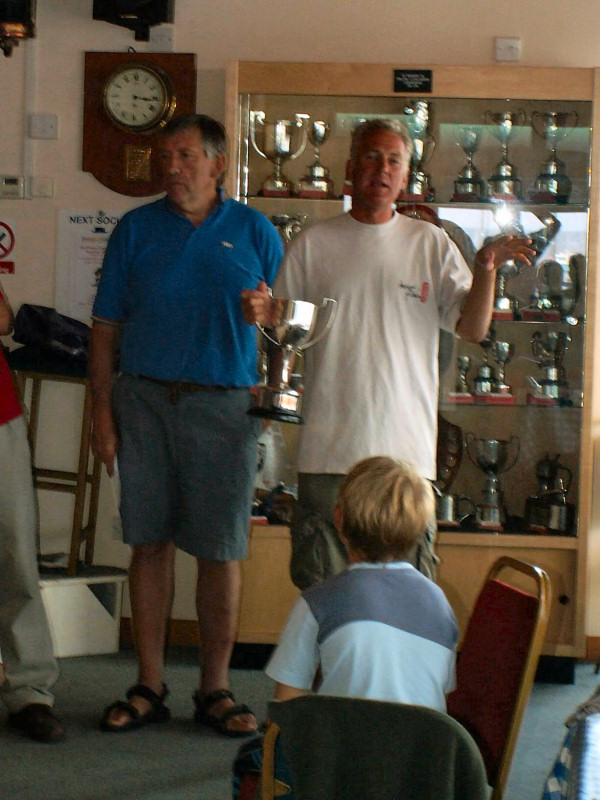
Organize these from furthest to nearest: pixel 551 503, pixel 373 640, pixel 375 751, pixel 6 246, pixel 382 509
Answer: pixel 6 246 < pixel 551 503 < pixel 382 509 < pixel 373 640 < pixel 375 751

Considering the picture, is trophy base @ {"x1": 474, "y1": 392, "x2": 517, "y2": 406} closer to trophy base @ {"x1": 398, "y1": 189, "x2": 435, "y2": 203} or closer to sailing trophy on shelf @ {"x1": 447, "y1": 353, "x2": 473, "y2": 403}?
sailing trophy on shelf @ {"x1": 447, "y1": 353, "x2": 473, "y2": 403}

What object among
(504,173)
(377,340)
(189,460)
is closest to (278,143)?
(504,173)

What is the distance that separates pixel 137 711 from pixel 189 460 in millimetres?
701

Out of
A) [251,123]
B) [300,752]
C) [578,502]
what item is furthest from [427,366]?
[251,123]

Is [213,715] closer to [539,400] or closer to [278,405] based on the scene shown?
[278,405]

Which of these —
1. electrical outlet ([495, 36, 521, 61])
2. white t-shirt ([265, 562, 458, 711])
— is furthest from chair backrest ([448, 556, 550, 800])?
electrical outlet ([495, 36, 521, 61])

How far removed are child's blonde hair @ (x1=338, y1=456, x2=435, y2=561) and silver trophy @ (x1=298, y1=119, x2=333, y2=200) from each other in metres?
2.34

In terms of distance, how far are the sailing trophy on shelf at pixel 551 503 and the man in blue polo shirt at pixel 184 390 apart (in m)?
1.30

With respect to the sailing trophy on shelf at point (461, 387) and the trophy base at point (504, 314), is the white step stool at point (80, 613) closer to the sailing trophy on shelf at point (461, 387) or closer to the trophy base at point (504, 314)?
the sailing trophy on shelf at point (461, 387)

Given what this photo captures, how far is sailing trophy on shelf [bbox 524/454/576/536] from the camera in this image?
3.64 metres

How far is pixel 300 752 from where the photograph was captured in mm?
1215

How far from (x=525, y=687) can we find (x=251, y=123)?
2.64 metres

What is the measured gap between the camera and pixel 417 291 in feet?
7.59

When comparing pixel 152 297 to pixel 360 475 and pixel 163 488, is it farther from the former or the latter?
pixel 360 475
